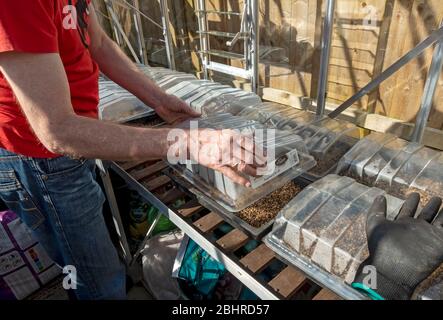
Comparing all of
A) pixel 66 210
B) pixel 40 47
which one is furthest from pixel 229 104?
pixel 40 47

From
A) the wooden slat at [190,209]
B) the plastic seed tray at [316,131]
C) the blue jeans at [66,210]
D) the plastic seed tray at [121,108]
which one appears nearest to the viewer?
the blue jeans at [66,210]

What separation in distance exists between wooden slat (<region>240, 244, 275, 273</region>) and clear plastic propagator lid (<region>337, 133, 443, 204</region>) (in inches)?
17.6

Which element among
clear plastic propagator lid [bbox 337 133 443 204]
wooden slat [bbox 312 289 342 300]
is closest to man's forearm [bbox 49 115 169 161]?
wooden slat [bbox 312 289 342 300]

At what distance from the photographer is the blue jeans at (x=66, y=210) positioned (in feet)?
3.28

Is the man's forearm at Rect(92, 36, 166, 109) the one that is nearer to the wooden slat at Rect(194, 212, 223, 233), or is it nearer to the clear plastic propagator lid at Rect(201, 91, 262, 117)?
the clear plastic propagator lid at Rect(201, 91, 262, 117)

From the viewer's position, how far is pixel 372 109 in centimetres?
252

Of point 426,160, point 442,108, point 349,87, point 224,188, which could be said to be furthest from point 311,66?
point 224,188

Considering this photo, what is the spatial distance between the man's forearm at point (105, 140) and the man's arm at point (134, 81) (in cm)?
50

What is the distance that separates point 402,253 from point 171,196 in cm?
83

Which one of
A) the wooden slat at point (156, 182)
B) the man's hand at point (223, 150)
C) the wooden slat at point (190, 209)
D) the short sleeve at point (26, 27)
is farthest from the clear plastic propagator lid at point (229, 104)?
the short sleeve at point (26, 27)

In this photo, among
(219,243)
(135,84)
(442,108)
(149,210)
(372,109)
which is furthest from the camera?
(372,109)

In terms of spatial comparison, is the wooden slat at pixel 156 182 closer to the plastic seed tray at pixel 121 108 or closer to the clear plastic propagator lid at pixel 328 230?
the plastic seed tray at pixel 121 108
